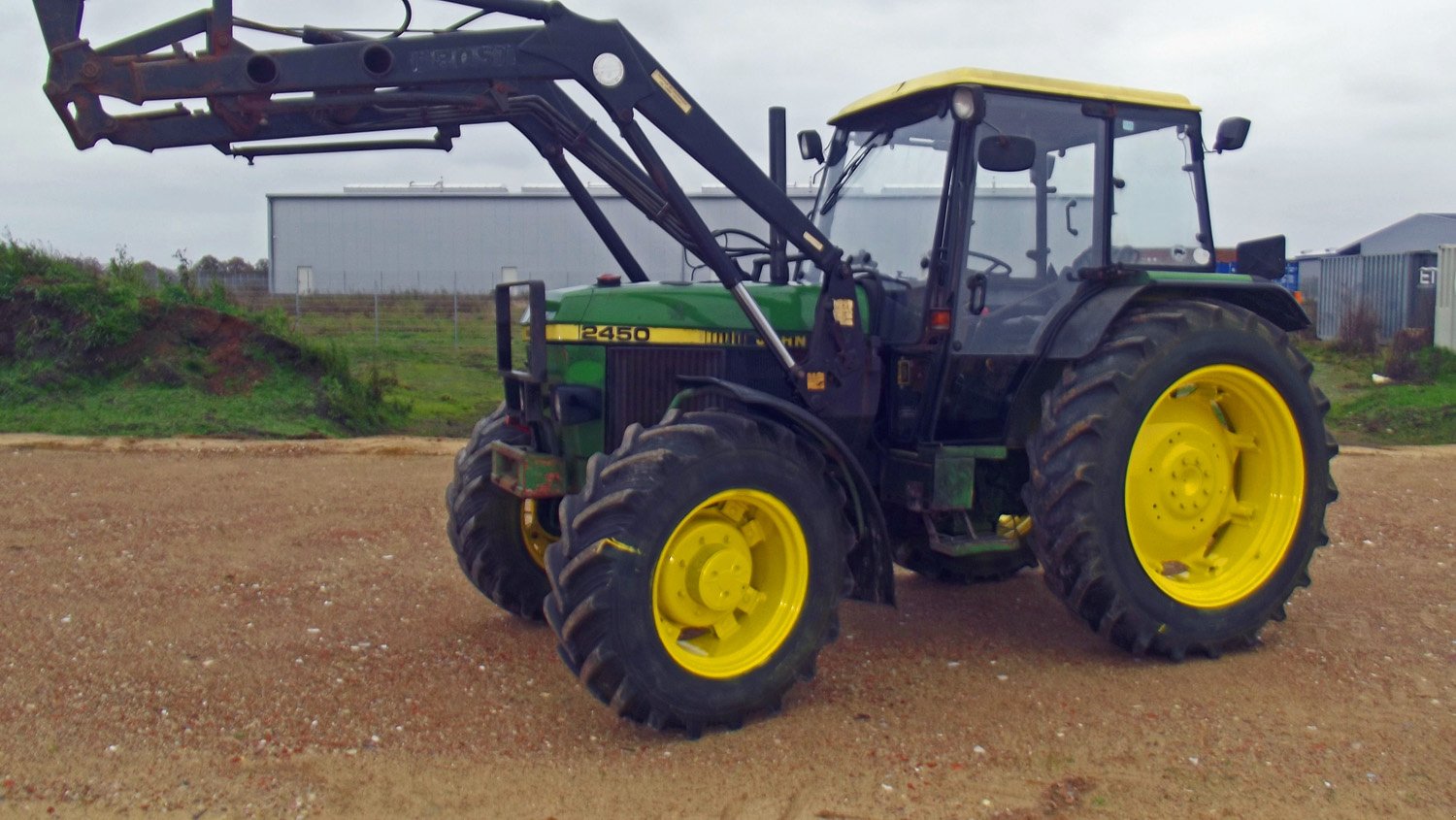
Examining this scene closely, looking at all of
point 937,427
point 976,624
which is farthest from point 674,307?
point 976,624

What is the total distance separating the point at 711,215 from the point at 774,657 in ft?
71.8

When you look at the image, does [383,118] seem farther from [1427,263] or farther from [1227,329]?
[1427,263]

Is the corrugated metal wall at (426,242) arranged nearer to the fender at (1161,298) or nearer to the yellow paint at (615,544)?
the fender at (1161,298)

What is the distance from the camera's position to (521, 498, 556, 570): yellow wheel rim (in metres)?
6.24

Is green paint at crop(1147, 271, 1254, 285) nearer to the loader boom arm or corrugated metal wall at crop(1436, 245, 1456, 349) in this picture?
the loader boom arm

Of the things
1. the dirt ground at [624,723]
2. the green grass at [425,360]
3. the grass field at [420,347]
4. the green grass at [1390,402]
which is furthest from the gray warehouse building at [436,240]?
the dirt ground at [624,723]

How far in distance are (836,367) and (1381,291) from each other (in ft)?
71.1

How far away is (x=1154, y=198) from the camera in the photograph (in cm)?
642

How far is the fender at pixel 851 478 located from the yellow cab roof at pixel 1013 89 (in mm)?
1703

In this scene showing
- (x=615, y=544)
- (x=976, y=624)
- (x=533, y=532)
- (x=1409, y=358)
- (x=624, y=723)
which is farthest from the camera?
(x=1409, y=358)

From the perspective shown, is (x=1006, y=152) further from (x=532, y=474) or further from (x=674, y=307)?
(x=532, y=474)

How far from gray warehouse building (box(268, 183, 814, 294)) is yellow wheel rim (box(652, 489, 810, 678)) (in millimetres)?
27700

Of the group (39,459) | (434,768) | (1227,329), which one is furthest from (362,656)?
(39,459)

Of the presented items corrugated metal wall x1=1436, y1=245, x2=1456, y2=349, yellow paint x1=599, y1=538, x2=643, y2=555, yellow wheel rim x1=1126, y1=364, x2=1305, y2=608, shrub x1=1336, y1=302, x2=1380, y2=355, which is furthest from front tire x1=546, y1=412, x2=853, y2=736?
shrub x1=1336, y1=302, x2=1380, y2=355
